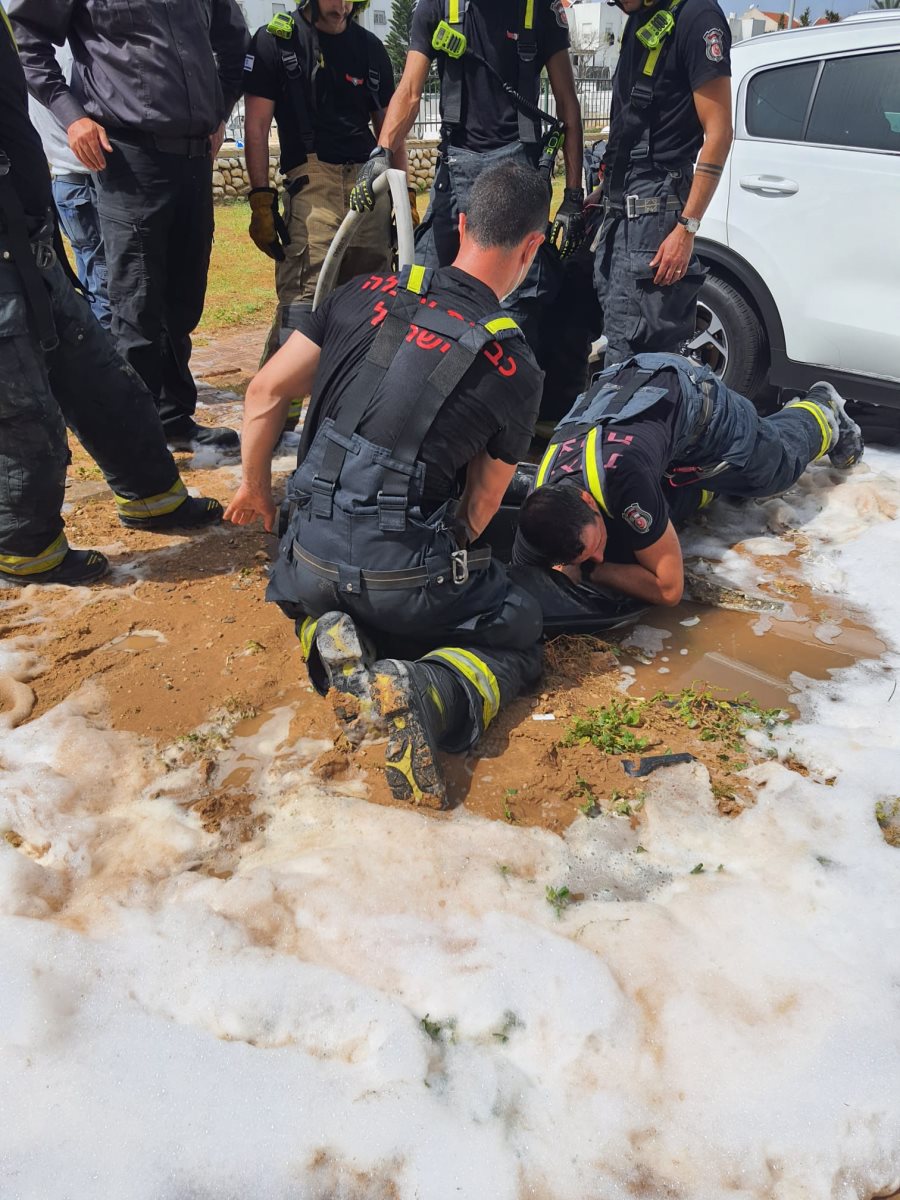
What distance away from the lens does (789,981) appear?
6.00ft

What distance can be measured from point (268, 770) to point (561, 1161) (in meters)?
1.23

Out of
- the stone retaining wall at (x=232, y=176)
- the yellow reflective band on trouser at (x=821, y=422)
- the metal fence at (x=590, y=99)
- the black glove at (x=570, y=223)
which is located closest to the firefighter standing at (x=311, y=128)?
the black glove at (x=570, y=223)

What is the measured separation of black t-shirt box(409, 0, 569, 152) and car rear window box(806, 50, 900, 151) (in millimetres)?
1228

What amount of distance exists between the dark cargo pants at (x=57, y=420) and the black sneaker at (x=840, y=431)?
2.99 metres

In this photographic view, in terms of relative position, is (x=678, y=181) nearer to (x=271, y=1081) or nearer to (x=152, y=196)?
(x=152, y=196)

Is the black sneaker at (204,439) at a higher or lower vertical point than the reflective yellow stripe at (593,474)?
lower

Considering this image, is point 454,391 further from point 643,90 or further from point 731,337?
point 731,337

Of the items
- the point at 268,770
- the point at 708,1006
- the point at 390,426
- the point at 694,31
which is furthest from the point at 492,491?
the point at 694,31

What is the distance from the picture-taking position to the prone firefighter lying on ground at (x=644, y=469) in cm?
292

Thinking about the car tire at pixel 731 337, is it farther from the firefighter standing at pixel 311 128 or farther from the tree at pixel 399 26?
the tree at pixel 399 26

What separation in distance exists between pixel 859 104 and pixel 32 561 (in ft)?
13.2

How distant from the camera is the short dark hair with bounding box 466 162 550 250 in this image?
2.34 m

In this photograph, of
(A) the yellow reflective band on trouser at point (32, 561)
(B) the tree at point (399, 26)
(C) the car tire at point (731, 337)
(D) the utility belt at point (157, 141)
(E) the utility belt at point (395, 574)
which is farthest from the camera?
(B) the tree at point (399, 26)

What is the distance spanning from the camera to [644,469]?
2.95m
